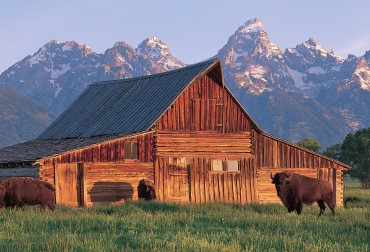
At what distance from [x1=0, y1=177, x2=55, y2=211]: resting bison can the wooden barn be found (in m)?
5.97

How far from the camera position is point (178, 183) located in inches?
1426

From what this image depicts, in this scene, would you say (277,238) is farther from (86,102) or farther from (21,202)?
(86,102)

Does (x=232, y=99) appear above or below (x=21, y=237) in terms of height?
above

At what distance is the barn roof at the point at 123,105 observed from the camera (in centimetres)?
3738

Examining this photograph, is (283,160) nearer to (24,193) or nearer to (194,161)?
(194,161)

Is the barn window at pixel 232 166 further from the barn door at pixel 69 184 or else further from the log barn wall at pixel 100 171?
the barn door at pixel 69 184

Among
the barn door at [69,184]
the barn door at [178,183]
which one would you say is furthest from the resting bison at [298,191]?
the barn door at [69,184]

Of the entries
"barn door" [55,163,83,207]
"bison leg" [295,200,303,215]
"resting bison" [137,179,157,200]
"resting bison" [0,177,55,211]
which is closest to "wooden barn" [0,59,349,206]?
"barn door" [55,163,83,207]

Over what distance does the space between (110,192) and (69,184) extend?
2249mm

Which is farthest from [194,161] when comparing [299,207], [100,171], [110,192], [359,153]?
[359,153]

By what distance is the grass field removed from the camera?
1517cm

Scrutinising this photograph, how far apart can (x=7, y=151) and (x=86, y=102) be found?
734cm

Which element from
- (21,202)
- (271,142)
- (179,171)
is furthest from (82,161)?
(271,142)

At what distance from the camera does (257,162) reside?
38.7 metres
